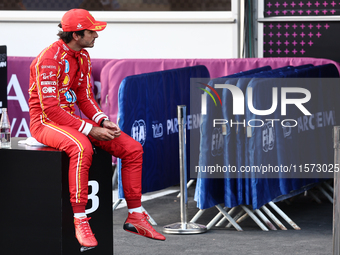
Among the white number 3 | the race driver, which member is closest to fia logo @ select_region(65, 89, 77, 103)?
the race driver

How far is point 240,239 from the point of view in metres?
5.73

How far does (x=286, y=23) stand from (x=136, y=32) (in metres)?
2.52

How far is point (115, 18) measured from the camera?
1091 centimetres

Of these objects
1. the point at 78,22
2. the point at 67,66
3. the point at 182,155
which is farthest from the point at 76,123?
the point at 182,155

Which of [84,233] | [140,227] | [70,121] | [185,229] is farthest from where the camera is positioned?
[185,229]

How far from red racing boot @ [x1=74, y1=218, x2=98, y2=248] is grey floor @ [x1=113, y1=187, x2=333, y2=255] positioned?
863mm

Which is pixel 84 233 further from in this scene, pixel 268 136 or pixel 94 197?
pixel 268 136

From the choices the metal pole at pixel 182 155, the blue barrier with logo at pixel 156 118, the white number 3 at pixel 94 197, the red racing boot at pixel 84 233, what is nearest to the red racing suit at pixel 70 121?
the red racing boot at pixel 84 233

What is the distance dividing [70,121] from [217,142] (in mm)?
1759

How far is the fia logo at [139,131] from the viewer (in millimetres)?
6391

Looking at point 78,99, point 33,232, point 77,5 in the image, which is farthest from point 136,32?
point 33,232

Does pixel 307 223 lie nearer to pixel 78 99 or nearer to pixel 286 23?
pixel 78 99

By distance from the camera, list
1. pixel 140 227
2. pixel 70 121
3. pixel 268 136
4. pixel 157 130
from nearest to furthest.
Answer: pixel 70 121, pixel 140 227, pixel 268 136, pixel 157 130

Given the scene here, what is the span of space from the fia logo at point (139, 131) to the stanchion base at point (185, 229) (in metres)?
0.92
